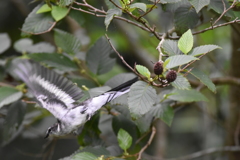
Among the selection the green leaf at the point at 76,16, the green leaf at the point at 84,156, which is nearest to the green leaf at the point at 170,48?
the green leaf at the point at 84,156

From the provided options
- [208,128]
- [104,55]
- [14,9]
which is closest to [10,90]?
[104,55]

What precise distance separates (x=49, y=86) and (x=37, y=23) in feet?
1.10

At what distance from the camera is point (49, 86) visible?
115cm

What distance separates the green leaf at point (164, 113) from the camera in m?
1.27

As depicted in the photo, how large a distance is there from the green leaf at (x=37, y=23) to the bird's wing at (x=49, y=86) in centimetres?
24

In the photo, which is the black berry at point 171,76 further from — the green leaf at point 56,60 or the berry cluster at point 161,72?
the green leaf at point 56,60

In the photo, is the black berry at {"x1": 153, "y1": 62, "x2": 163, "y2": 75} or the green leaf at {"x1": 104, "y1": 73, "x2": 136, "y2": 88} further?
the green leaf at {"x1": 104, "y1": 73, "x2": 136, "y2": 88}

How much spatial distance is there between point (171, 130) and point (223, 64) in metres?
0.81

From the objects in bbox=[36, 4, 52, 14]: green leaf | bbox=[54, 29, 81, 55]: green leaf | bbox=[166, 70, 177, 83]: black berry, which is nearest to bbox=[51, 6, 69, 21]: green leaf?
bbox=[36, 4, 52, 14]: green leaf

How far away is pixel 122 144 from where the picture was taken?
1154 mm

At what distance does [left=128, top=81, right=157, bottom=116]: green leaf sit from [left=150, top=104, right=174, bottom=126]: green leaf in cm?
31

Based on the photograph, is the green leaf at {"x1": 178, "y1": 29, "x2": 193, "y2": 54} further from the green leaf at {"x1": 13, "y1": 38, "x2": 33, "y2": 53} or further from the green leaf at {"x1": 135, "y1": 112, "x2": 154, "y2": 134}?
the green leaf at {"x1": 13, "y1": 38, "x2": 33, "y2": 53}

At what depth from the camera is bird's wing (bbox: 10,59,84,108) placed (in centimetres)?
113

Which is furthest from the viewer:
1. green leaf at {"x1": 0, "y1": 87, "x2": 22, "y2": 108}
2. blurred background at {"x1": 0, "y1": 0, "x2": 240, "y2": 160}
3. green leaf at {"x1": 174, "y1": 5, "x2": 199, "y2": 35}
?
blurred background at {"x1": 0, "y1": 0, "x2": 240, "y2": 160}
